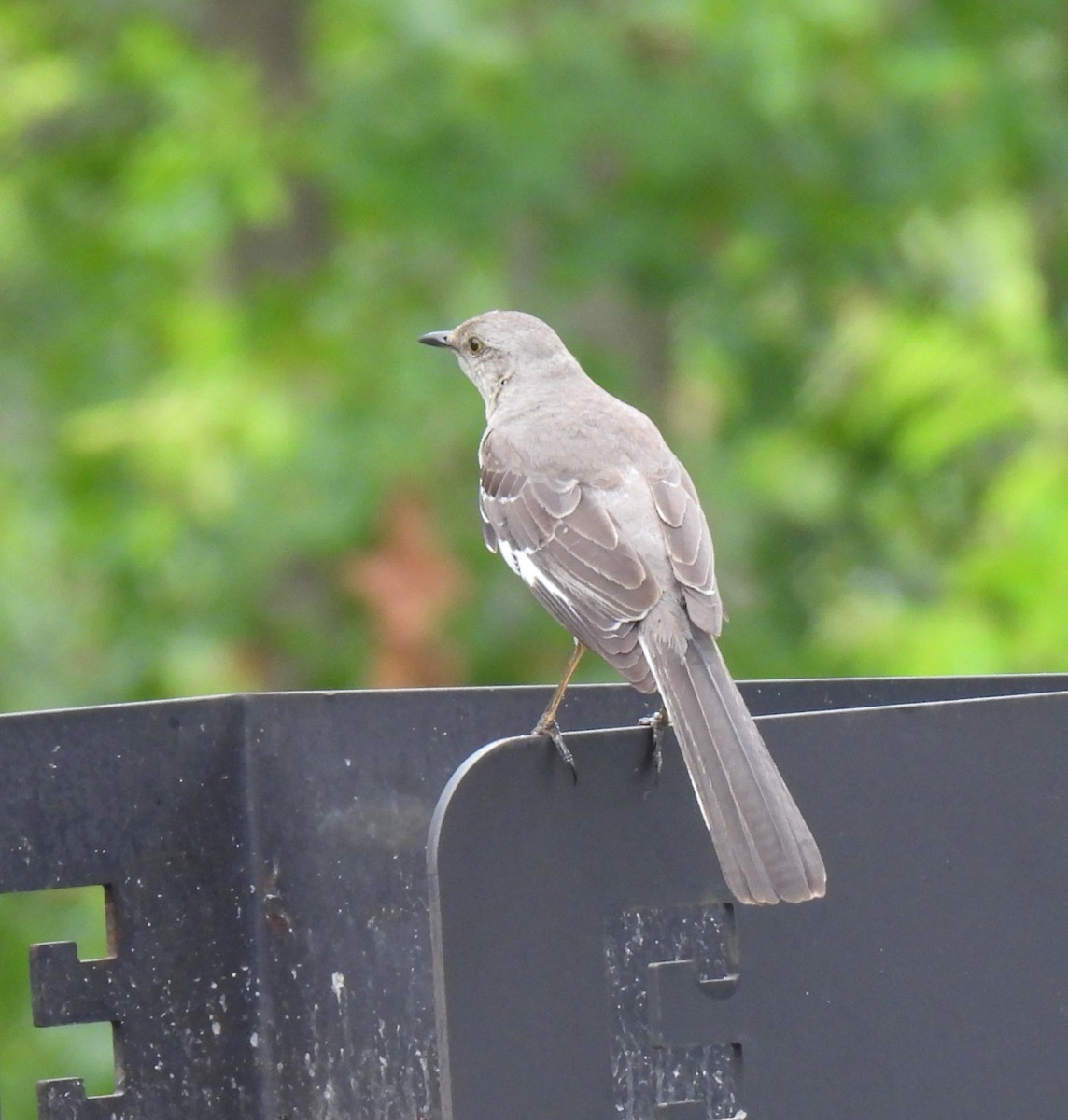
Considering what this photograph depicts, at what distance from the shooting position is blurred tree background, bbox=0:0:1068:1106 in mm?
7352

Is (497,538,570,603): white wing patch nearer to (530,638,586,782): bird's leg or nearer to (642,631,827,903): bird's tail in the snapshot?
(530,638,586,782): bird's leg

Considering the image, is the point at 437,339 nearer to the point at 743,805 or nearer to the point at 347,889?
the point at 347,889

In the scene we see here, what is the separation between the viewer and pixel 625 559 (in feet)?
11.8

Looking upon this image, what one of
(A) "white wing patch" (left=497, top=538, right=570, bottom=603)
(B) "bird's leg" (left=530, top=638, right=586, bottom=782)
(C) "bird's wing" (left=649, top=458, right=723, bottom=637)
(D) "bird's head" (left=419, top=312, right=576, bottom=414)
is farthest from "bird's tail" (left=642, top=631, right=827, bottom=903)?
(D) "bird's head" (left=419, top=312, right=576, bottom=414)

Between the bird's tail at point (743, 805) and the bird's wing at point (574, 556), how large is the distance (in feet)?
0.98

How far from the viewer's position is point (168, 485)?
7219mm

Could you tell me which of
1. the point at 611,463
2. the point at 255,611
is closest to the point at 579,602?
the point at 611,463

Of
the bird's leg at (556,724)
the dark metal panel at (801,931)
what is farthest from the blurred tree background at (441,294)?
the dark metal panel at (801,931)

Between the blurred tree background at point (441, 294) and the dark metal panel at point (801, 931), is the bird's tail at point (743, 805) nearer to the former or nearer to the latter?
the dark metal panel at point (801, 931)

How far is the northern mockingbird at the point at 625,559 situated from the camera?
2361mm

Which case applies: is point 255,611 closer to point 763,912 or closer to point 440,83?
point 440,83

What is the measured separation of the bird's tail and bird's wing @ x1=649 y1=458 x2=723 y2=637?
443 millimetres

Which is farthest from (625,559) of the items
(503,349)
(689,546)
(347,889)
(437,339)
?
(437,339)

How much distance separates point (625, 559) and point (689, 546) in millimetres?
140
